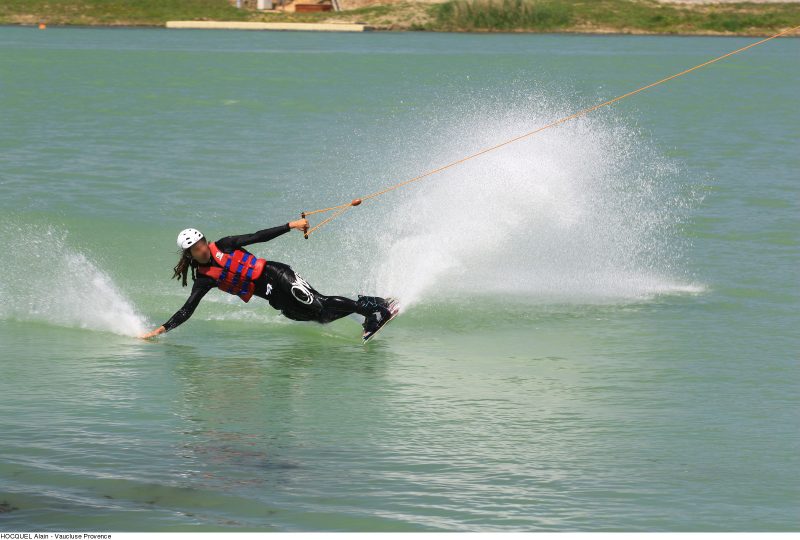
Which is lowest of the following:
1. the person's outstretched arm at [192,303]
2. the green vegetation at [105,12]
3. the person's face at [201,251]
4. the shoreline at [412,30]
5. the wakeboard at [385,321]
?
the wakeboard at [385,321]

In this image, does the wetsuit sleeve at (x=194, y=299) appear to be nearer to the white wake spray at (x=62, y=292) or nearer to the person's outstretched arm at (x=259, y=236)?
the person's outstretched arm at (x=259, y=236)

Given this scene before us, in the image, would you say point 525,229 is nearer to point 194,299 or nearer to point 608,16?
point 194,299

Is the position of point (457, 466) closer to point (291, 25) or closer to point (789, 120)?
point (789, 120)

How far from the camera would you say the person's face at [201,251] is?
12312mm

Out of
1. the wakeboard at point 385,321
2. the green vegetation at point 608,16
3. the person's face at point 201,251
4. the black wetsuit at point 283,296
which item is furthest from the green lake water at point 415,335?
the green vegetation at point 608,16

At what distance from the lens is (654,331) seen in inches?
569

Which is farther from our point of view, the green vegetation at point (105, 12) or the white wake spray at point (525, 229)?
the green vegetation at point (105, 12)

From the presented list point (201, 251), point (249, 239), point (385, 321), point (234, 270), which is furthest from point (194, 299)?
point (385, 321)

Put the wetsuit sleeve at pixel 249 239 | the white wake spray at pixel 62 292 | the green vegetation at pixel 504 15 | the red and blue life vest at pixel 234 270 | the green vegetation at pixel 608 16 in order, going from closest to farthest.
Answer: the wetsuit sleeve at pixel 249 239, the red and blue life vest at pixel 234 270, the white wake spray at pixel 62 292, the green vegetation at pixel 608 16, the green vegetation at pixel 504 15

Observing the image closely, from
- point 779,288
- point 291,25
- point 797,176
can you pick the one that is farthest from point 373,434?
point 291,25

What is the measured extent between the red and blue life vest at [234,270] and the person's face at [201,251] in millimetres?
167

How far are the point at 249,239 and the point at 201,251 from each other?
0.50 m

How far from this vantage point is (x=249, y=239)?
12555 millimetres

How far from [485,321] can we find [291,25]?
62.5 metres
